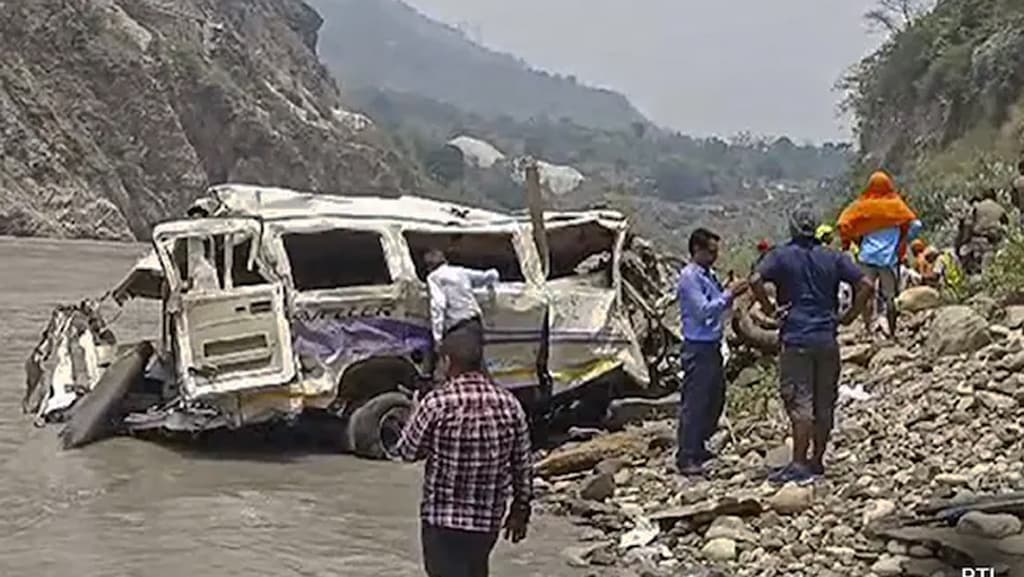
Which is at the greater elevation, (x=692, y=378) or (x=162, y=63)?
(x=162, y=63)

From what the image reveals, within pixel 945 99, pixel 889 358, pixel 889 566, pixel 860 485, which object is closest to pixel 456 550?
pixel 889 566

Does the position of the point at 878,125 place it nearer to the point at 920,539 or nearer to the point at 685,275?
the point at 685,275

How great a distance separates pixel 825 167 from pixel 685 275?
576ft

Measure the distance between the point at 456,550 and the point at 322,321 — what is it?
252 inches

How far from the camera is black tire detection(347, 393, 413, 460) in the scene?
40.9ft

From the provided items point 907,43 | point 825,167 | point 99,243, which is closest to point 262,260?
point 907,43

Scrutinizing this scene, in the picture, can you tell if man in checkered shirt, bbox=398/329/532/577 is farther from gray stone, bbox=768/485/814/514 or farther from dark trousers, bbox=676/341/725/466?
dark trousers, bbox=676/341/725/466

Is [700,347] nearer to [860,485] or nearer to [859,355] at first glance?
[860,485]

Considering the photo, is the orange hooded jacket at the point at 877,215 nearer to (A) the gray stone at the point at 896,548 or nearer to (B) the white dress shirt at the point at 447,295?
(B) the white dress shirt at the point at 447,295

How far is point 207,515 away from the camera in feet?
35.1

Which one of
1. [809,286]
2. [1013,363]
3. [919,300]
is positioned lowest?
[1013,363]

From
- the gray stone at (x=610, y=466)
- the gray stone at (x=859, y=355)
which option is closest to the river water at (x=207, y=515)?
the gray stone at (x=610, y=466)

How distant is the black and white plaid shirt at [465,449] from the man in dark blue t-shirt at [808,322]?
12.3 ft

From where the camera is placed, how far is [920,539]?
7816 millimetres
